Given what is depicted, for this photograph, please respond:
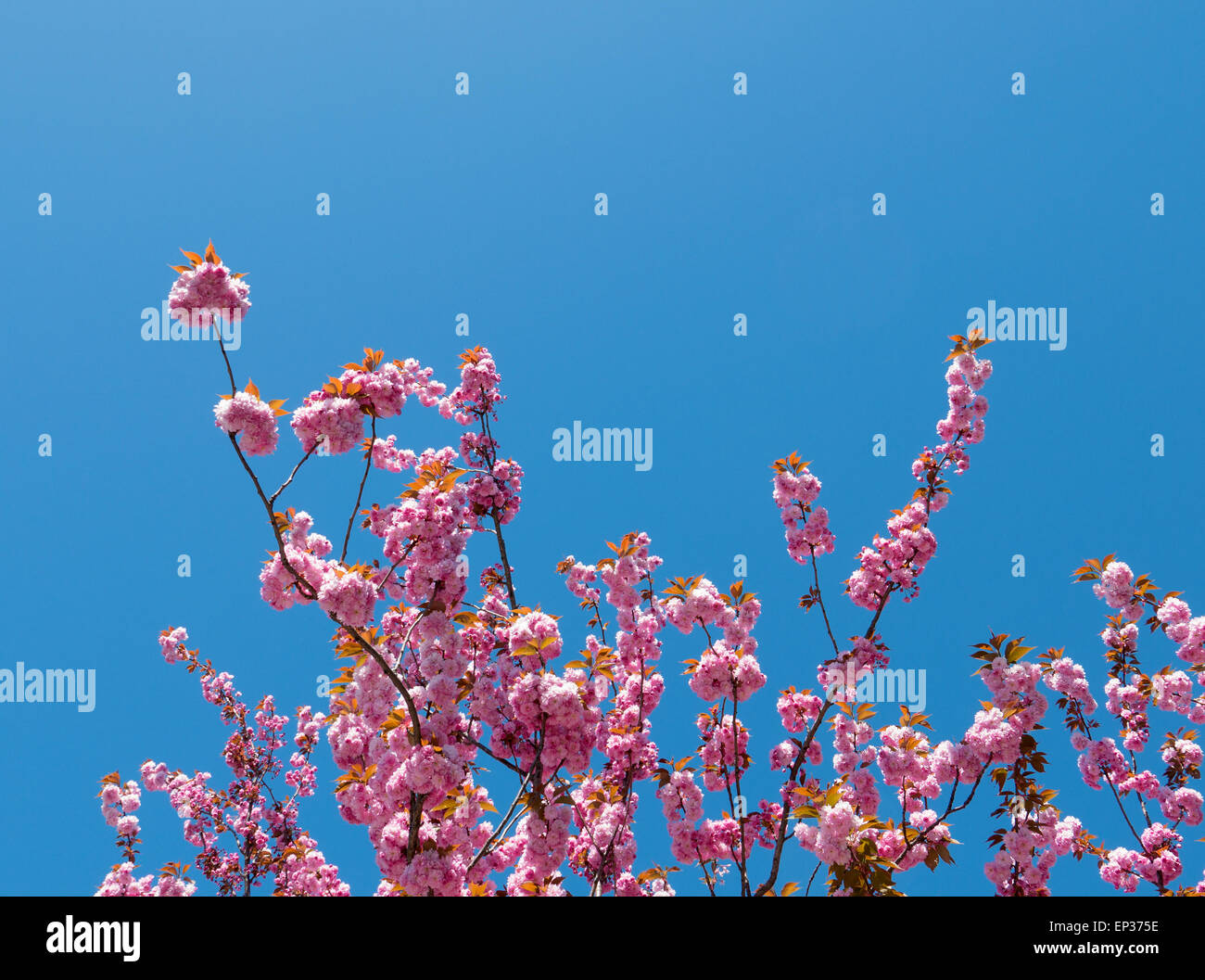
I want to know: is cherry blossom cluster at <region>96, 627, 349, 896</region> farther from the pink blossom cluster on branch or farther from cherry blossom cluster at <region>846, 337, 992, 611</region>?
cherry blossom cluster at <region>846, 337, 992, 611</region>

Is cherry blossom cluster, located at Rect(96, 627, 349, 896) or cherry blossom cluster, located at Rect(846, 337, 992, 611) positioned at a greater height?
cherry blossom cluster, located at Rect(846, 337, 992, 611)

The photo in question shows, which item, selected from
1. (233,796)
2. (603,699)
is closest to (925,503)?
(603,699)

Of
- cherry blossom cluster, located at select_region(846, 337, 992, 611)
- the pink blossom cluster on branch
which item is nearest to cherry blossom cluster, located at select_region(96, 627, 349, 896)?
the pink blossom cluster on branch

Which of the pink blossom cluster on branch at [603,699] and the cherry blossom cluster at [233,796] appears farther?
the cherry blossom cluster at [233,796]

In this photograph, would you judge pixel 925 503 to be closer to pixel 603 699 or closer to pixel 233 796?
pixel 603 699

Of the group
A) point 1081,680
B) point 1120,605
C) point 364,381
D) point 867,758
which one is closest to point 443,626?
point 364,381

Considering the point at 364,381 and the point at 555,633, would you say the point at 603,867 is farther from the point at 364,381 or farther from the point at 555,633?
the point at 364,381

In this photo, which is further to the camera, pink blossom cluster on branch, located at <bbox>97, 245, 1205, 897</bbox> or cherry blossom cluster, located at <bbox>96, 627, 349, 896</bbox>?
cherry blossom cluster, located at <bbox>96, 627, 349, 896</bbox>

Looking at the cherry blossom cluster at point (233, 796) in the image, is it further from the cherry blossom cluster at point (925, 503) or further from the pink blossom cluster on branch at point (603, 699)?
the cherry blossom cluster at point (925, 503)

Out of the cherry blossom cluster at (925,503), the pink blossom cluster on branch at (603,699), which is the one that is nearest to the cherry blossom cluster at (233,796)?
the pink blossom cluster on branch at (603,699)

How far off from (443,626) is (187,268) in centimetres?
265

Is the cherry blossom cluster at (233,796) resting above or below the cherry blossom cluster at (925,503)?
below
